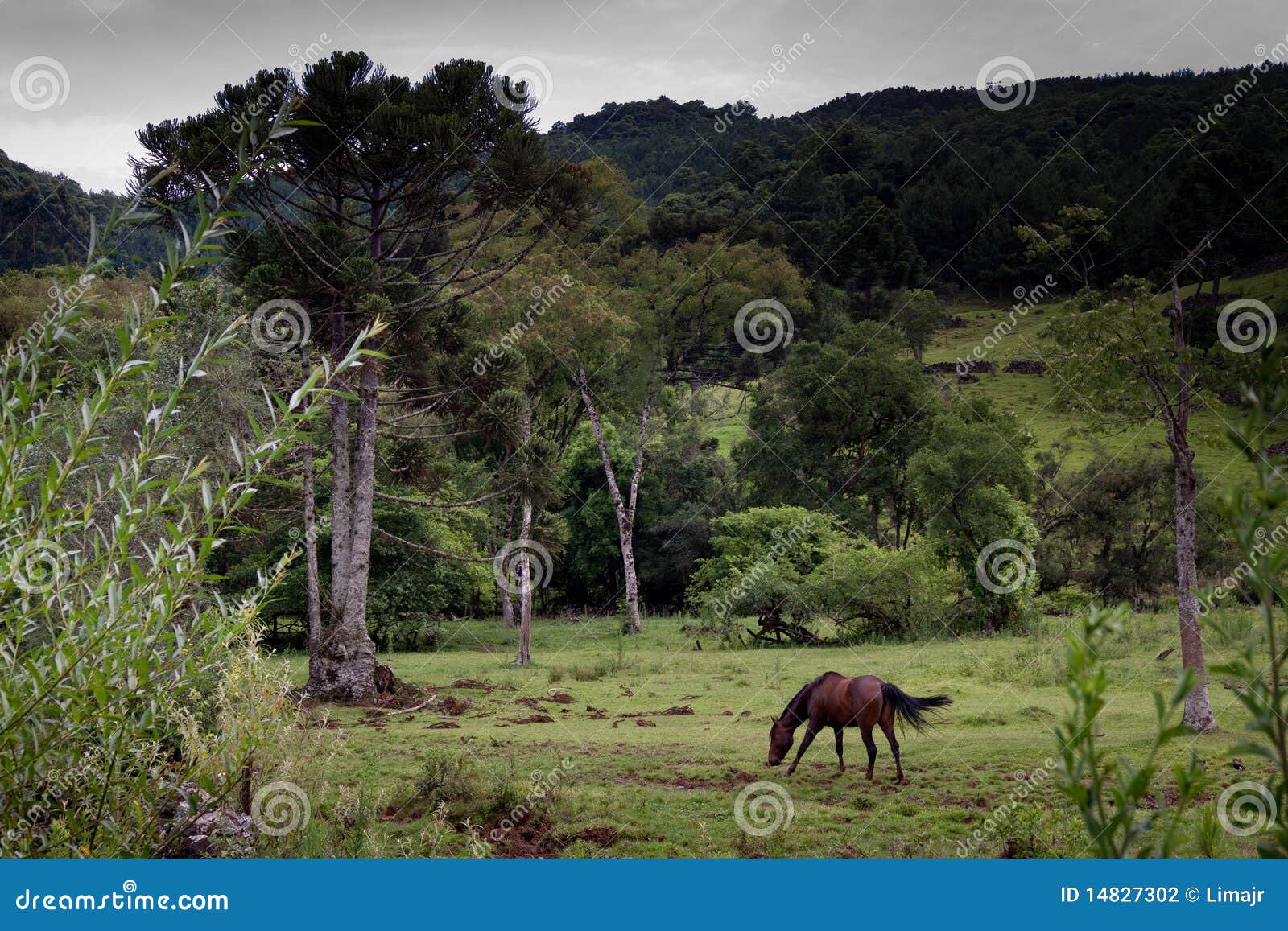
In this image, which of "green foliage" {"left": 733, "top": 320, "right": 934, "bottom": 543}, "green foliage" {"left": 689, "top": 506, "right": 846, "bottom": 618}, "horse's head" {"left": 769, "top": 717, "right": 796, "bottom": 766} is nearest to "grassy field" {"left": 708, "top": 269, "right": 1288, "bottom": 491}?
"green foliage" {"left": 733, "top": 320, "right": 934, "bottom": 543}

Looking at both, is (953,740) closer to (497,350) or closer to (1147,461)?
(497,350)

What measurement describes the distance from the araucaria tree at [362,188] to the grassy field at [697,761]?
8.71ft

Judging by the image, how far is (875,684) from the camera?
8.66 meters

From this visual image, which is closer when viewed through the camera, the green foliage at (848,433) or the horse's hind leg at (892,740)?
the horse's hind leg at (892,740)

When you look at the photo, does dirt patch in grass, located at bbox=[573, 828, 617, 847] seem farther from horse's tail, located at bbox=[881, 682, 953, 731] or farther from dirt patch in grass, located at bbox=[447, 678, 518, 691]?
dirt patch in grass, located at bbox=[447, 678, 518, 691]

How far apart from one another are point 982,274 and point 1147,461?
27271 mm

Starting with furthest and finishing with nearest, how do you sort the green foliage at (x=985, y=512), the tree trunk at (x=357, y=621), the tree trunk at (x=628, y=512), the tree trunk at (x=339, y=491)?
the tree trunk at (x=628, y=512)
the green foliage at (x=985, y=512)
the tree trunk at (x=339, y=491)
the tree trunk at (x=357, y=621)

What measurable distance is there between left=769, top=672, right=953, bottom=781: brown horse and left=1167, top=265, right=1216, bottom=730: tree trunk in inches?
115

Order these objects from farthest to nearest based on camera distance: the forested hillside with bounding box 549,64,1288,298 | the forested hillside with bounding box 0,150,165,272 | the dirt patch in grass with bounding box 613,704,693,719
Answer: the forested hillside with bounding box 0,150,165,272 → the forested hillside with bounding box 549,64,1288,298 → the dirt patch in grass with bounding box 613,704,693,719

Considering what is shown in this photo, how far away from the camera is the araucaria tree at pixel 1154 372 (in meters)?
10.1

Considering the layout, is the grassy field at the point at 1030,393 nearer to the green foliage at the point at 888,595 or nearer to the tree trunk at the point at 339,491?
the green foliage at the point at 888,595

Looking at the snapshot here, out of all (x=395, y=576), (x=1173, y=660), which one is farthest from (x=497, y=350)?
(x=1173, y=660)

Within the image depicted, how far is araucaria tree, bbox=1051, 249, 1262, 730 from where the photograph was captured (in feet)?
33.3

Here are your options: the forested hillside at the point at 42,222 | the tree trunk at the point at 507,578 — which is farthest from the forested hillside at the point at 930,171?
the forested hillside at the point at 42,222
